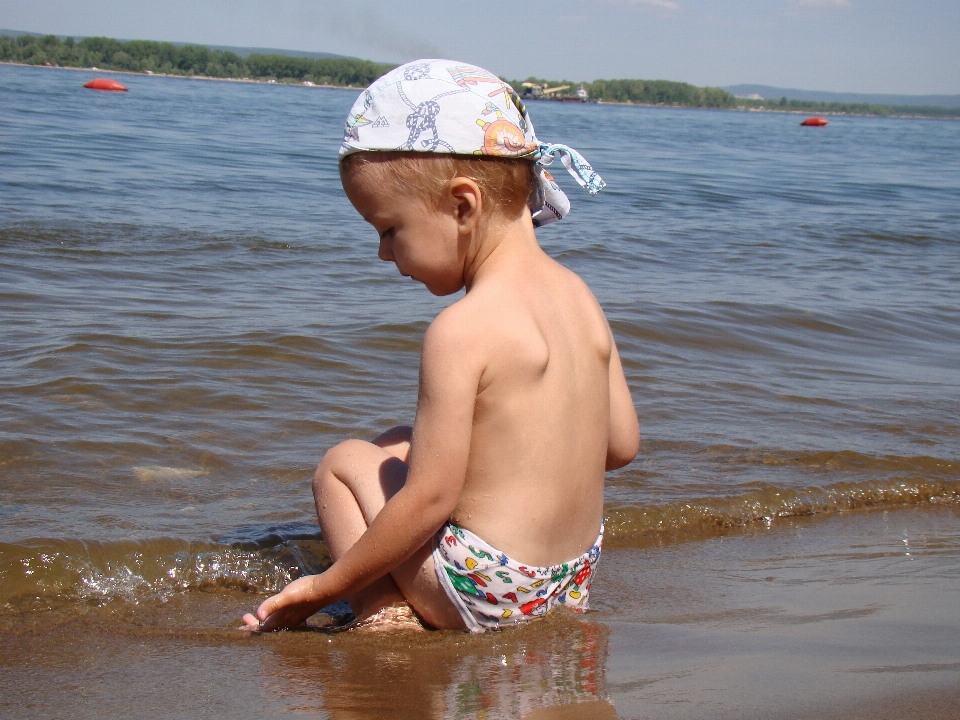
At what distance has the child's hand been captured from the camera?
215cm

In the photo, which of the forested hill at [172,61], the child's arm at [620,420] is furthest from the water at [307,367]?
the forested hill at [172,61]

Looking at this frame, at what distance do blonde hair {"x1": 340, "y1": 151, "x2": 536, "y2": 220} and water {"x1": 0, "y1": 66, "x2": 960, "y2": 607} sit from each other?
1.32 metres

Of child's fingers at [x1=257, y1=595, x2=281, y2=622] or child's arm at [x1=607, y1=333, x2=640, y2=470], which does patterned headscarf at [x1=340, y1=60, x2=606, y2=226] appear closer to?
child's arm at [x1=607, y1=333, x2=640, y2=470]

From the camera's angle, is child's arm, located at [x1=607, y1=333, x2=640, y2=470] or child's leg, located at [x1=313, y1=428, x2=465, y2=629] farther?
child's arm, located at [x1=607, y1=333, x2=640, y2=470]

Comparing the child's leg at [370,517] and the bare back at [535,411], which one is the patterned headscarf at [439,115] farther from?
the child's leg at [370,517]

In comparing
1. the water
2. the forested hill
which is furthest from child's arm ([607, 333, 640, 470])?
the forested hill

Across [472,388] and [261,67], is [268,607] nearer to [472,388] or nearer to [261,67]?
[472,388]

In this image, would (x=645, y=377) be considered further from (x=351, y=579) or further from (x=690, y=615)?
(x=351, y=579)

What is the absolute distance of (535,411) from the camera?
1.99m

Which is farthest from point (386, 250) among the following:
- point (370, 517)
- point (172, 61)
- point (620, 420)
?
point (172, 61)

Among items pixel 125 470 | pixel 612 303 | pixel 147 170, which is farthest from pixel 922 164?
pixel 125 470

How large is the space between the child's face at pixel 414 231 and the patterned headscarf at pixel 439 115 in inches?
3.8

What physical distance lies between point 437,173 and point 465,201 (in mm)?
79

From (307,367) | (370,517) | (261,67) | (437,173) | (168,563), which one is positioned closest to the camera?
(437,173)
